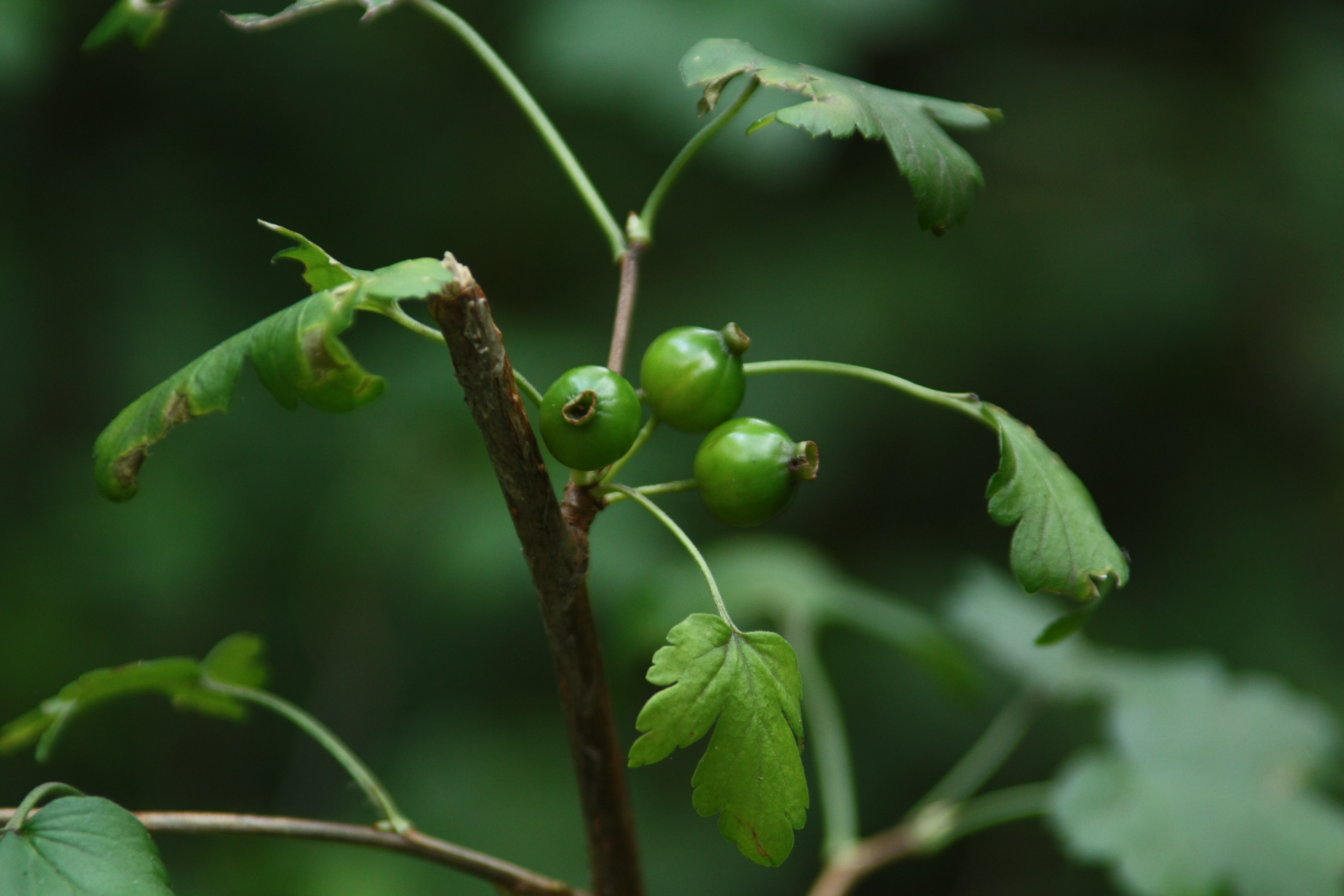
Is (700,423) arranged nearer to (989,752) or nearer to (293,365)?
(293,365)

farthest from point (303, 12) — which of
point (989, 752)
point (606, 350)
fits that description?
point (989, 752)

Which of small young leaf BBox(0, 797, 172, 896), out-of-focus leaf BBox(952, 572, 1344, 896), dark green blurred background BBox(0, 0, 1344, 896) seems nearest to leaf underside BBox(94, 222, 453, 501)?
small young leaf BBox(0, 797, 172, 896)

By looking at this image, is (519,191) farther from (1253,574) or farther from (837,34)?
(1253,574)

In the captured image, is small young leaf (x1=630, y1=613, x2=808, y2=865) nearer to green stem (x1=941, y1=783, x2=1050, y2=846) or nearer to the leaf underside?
the leaf underside

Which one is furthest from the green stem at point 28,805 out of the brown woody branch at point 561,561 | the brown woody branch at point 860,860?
the brown woody branch at point 860,860

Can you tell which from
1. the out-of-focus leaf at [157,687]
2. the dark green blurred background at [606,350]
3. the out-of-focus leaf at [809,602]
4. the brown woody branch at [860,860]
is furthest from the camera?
the dark green blurred background at [606,350]

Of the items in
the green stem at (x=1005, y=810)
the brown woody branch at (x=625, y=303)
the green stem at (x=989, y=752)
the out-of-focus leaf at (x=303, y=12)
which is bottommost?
the green stem at (x=989, y=752)

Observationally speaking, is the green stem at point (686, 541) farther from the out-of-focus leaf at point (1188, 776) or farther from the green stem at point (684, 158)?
the out-of-focus leaf at point (1188, 776)
